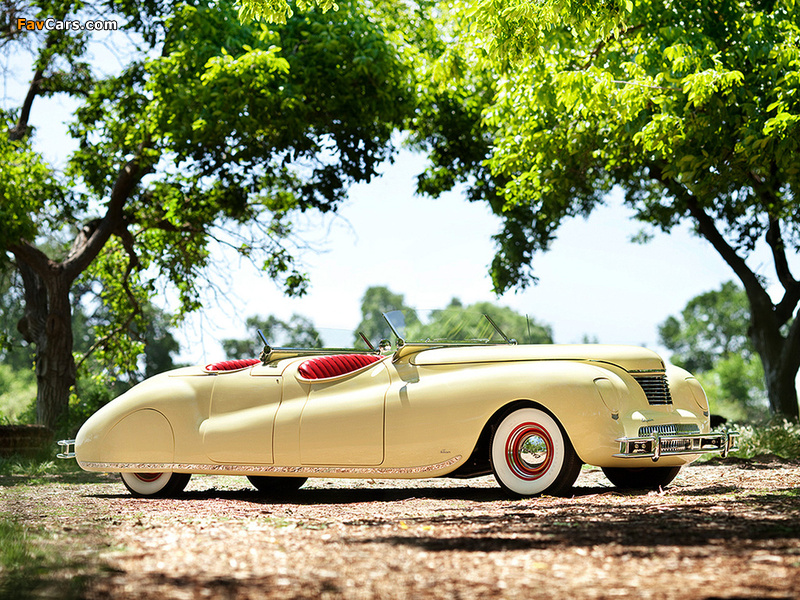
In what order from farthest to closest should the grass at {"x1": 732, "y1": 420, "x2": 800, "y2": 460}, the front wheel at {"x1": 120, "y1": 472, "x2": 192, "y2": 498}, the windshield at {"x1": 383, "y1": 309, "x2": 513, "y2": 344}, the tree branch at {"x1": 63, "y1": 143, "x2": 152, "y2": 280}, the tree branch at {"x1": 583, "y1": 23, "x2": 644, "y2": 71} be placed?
1. the tree branch at {"x1": 63, "y1": 143, "x2": 152, "y2": 280}
2. the tree branch at {"x1": 583, "y1": 23, "x2": 644, "y2": 71}
3. the grass at {"x1": 732, "y1": 420, "x2": 800, "y2": 460}
4. the front wheel at {"x1": 120, "y1": 472, "x2": 192, "y2": 498}
5. the windshield at {"x1": 383, "y1": 309, "x2": 513, "y2": 344}

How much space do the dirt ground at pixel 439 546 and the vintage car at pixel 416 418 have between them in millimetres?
314

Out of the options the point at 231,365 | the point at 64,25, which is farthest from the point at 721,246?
the point at 64,25

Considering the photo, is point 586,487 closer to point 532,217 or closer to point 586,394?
point 586,394

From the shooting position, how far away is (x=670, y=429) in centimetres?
657

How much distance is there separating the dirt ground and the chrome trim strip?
268 millimetres

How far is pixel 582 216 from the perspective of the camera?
19.7 metres

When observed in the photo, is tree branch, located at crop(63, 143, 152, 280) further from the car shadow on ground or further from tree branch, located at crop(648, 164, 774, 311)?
tree branch, located at crop(648, 164, 774, 311)

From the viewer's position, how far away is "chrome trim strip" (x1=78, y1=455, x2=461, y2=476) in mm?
6816

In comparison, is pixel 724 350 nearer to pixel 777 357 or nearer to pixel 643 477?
pixel 777 357

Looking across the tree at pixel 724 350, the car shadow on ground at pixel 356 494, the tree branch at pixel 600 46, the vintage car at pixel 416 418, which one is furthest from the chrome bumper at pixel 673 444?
the tree at pixel 724 350

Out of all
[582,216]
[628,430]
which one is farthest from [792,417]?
[628,430]

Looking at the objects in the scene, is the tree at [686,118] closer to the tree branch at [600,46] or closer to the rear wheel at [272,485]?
the tree branch at [600,46]

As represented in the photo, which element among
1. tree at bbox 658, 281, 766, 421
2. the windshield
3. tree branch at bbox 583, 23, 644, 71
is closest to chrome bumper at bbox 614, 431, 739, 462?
the windshield

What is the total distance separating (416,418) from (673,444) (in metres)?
1.97
